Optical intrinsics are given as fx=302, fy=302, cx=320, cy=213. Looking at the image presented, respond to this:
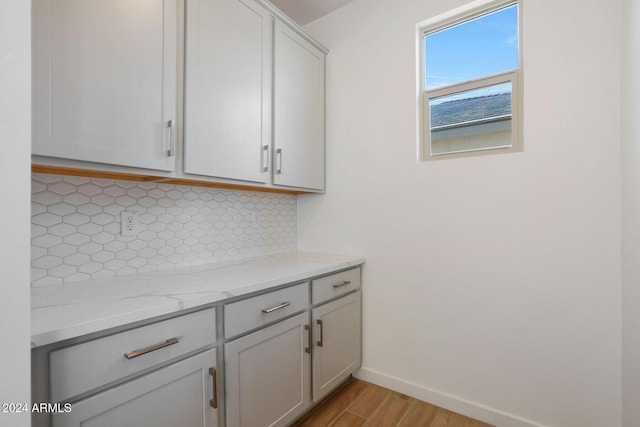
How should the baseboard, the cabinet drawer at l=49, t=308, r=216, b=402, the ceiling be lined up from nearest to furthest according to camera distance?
the cabinet drawer at l=49, t=308, r=216, b=402, the baseboard, the ceiling

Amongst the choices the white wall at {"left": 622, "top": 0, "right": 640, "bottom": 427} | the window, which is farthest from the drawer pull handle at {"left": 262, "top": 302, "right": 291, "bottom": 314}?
the white wall at {"left": 622, "top": 0, "right": 640, "bottom": 427}

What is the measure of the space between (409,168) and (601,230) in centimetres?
99

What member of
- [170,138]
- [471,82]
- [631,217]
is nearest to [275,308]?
[170,138]

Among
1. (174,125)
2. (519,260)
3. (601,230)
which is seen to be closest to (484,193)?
(519,260)

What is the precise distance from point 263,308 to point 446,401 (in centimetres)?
130

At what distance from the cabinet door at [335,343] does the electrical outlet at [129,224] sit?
1.02 meters

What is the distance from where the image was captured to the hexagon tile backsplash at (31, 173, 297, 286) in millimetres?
1238

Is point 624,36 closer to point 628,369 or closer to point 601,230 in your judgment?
point 601,230

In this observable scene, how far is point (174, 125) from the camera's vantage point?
52.6 inches

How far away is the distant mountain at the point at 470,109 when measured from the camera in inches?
67.9

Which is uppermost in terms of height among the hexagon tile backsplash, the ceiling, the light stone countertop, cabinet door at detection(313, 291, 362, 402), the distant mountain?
the ceiling

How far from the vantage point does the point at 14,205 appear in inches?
22.6

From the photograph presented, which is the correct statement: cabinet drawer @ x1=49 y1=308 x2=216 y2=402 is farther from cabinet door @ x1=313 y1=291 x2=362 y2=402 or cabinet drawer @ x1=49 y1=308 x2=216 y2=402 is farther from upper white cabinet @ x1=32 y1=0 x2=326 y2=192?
cabinet door @ x1=313 y1=291 x2=362 y2=402

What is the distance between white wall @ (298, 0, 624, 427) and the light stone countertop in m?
0.62
